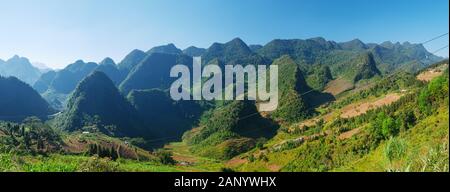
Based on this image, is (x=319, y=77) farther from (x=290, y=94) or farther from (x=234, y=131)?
(x=234, y=131)

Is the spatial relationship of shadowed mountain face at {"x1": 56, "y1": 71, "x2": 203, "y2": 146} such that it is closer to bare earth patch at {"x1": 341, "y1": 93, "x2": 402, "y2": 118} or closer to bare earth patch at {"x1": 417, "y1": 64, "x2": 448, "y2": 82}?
bare earth patch at {"x1": 341, "y1": 93, "x2": 402, "y2": 118}

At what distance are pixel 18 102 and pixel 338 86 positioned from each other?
111 metres

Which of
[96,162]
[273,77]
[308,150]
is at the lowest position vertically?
[308,150]

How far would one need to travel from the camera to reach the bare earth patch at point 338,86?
15951 centimetres

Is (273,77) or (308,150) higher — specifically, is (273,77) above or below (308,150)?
above

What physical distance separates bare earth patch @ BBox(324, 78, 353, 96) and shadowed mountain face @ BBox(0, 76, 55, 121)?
9941cm

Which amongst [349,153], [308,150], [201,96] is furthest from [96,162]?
[201,96]

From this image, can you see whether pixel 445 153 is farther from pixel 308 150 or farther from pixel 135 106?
pixel 135 106

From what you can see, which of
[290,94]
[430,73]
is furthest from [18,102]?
[430,73]

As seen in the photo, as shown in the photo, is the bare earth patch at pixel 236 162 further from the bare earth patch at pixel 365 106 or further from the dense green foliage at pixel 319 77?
the dense green foliage at pixel 319 77

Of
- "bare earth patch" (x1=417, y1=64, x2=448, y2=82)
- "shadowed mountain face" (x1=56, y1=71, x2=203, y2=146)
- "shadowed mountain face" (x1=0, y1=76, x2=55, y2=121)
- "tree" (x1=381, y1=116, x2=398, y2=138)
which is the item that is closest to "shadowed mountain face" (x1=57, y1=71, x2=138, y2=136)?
"shadowed mountain face" (x1=56, y1=71, x2=203, y2=146)

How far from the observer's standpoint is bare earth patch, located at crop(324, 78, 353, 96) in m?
160
